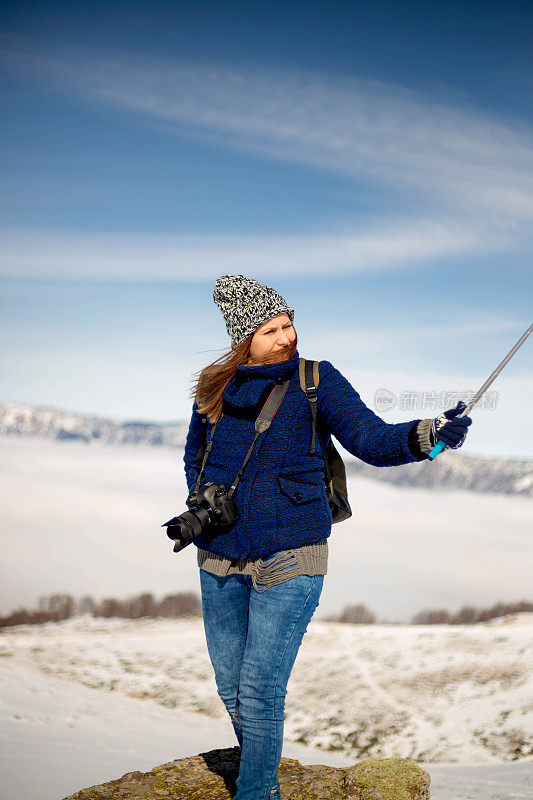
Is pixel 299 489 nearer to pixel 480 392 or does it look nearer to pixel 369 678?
pixel 480 392

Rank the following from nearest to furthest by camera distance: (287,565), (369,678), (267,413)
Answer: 1. (287,565)
2. (267,413)
3. (369,678)

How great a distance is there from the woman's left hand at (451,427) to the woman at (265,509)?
16 centimetres

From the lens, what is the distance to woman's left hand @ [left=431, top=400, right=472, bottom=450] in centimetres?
303

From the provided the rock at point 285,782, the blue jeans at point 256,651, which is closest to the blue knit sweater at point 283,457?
the blue jeans at point 256,651

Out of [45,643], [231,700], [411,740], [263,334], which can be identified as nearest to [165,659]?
[45,643]

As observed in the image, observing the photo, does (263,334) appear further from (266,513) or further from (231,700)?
(231,700)

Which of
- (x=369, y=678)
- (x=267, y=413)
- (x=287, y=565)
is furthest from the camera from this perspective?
(x=369, y=678)

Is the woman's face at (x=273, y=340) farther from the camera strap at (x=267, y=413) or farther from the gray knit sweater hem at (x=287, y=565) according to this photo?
the gray knit sweater hem at (x=287, y=565)

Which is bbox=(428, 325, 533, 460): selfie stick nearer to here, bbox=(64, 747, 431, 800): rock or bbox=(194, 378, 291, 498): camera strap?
bbox=(194, 378, 291, 498): camera strap

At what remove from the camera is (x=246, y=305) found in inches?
153

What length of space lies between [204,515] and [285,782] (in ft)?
8.98

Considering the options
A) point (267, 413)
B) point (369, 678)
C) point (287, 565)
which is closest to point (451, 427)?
point (267, 413)

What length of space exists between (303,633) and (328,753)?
11387 mm

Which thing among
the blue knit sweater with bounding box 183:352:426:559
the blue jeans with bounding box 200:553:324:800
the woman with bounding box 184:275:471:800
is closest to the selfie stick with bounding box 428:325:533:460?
the woman with bounding box 184:275:471:800
